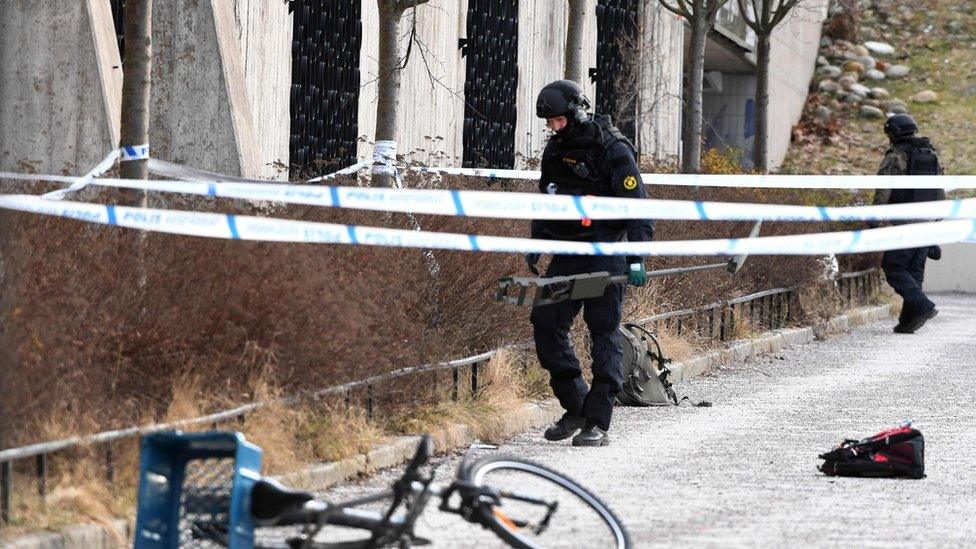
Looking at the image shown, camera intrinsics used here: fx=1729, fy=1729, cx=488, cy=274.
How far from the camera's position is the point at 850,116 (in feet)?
135

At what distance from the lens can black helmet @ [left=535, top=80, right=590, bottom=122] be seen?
9.62 metres

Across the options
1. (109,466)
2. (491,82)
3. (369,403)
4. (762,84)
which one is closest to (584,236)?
(369,403)

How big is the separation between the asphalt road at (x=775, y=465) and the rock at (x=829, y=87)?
26849mm

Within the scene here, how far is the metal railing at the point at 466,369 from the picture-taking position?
6.51 m

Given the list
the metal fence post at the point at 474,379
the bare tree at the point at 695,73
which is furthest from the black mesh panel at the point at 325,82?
the metal fence post at the point at 474,379

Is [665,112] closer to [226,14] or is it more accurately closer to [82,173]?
[226,14]

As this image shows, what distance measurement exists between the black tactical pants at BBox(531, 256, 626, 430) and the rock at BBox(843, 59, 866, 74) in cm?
3396

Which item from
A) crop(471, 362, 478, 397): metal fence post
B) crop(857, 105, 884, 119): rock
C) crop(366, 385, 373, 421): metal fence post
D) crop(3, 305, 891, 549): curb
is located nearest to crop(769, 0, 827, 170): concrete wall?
crop(857, 105, 884, 119): rock

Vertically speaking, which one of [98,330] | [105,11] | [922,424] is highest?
[105,11]

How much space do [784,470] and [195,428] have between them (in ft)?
11.2

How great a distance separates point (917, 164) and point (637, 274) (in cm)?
888

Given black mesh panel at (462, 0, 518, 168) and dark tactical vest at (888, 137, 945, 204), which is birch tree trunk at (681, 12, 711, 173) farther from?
dark tactical vest at (888, 137, 945, 204)

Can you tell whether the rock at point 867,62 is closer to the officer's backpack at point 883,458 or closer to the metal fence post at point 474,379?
the metal fence post at point 474,379

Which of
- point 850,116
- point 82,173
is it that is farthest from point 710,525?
point 850,116
